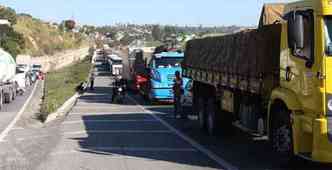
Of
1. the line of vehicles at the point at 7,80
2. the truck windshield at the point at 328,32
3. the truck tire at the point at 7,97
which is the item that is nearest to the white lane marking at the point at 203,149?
the truck windshield at the point at 328,32

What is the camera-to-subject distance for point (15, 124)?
77.6ft

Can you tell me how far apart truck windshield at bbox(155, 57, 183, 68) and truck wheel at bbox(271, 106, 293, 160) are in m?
21.6

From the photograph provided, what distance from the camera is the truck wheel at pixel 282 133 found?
1197cm

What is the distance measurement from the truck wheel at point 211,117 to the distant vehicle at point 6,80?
54.3 ft

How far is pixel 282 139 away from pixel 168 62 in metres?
22.3

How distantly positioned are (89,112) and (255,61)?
50.1ft

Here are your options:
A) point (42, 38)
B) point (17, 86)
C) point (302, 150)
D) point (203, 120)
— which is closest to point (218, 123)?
point (203, 120)

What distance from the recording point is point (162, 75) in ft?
111

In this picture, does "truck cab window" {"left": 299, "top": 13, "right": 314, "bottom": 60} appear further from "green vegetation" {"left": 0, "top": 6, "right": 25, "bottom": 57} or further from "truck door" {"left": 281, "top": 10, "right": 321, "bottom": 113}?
"green vegetation" {"left": 0, "top": 6, "right": 25, "bottom": 57}

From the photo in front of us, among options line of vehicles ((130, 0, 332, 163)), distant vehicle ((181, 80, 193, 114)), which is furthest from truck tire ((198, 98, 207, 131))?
distant vehicle ((181, 80, 193, 114))

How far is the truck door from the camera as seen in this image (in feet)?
36.4

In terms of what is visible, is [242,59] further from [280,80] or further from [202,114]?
[202,114]

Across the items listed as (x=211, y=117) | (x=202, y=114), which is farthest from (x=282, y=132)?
(x=202, y=114)

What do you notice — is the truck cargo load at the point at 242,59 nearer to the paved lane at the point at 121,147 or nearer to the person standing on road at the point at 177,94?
the paved lane at the point at 121,147
